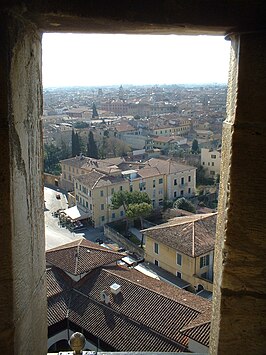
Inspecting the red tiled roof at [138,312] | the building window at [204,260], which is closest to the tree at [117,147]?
the building window at [204,260]

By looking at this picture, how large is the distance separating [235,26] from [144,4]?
247mm

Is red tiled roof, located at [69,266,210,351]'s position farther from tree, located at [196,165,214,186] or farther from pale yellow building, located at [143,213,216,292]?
tree, located at [196,165,214,186]

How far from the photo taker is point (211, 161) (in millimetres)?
26109

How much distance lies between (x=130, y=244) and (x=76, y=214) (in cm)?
521

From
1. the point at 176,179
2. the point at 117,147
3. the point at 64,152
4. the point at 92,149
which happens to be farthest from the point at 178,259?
the point at 117,147

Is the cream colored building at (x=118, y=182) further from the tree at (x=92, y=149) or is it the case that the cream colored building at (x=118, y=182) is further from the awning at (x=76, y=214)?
the tree at (x=92, y=149)

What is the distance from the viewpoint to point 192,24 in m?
1.09

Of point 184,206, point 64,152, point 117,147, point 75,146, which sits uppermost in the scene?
point 75,146

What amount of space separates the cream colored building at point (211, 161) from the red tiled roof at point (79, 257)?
15.5m

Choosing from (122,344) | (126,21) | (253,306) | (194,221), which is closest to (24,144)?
(126,21)

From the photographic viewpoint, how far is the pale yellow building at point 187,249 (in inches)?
493

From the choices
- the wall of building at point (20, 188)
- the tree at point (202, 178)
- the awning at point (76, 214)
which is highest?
the wall of building at point (20, 188)

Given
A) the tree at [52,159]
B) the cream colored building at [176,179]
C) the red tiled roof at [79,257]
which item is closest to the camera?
the red tiled roof at [79,257]

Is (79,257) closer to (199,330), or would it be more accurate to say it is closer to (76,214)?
(199,330)
